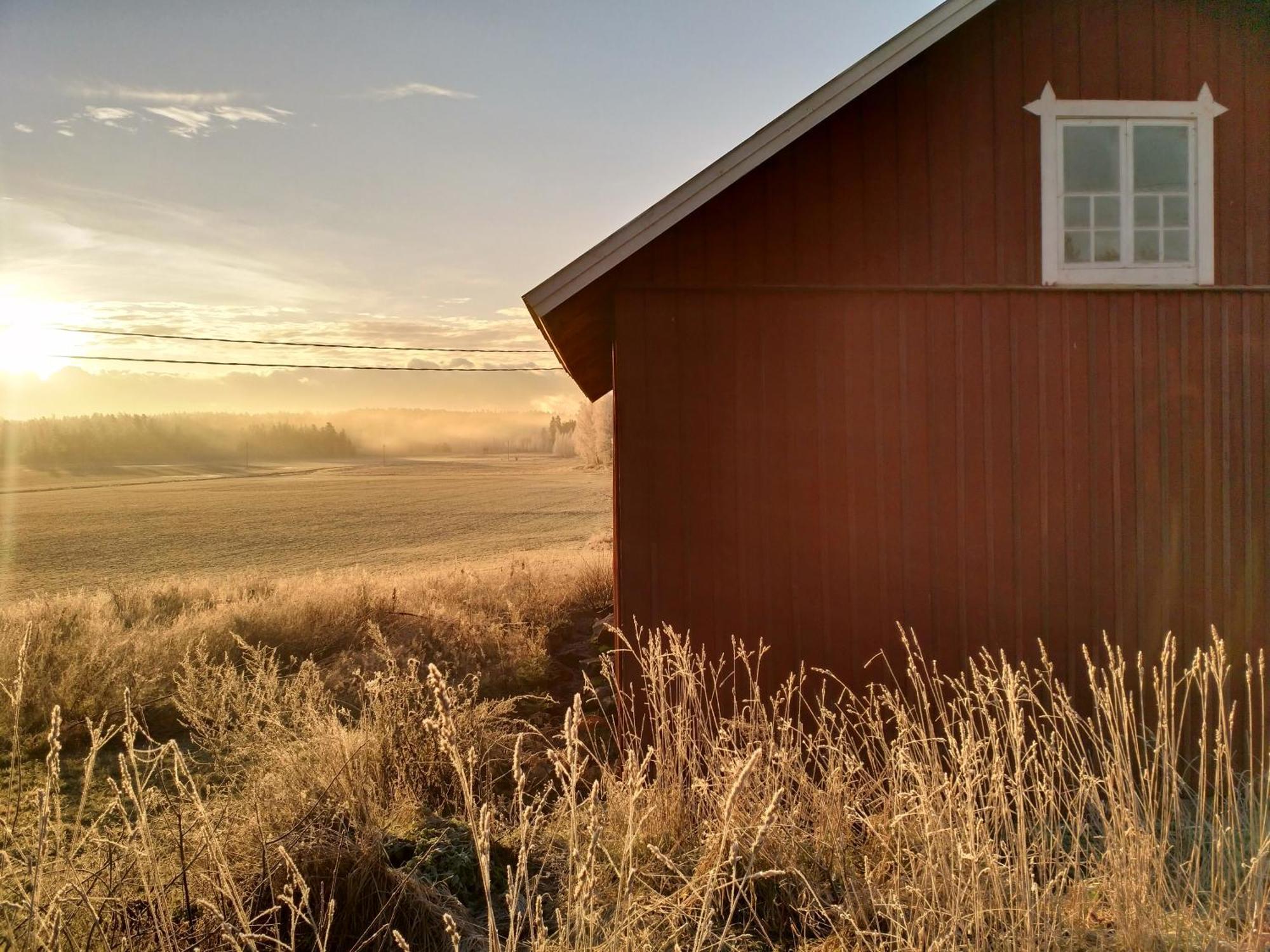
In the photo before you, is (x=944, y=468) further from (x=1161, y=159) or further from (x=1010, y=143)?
(x=1161, y=159)

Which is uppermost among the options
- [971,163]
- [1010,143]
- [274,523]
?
[1010,143]

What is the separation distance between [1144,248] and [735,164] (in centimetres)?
317

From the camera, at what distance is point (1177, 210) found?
21.5 feet

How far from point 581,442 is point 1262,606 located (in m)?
47.7

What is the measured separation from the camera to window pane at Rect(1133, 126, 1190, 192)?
655 centimetres

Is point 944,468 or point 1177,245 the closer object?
point 944,468

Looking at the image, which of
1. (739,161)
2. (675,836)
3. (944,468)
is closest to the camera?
(675,836)

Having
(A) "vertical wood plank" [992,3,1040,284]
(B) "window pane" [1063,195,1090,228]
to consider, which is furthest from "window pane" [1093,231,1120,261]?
(A) "vertical wood plank" [992,3,1040,284]

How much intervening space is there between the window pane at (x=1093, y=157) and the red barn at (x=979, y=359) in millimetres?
16

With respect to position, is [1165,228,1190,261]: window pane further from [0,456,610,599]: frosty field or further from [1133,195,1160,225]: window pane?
[0,456,610,599]: frosty field

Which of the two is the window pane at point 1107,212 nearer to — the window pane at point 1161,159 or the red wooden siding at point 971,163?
the window pane at point 1161,159

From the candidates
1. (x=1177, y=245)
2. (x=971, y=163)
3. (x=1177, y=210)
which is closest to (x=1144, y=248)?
(x=1177, y=245)

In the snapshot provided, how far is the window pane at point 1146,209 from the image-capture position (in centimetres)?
655

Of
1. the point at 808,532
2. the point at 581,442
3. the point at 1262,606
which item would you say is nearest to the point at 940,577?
the point at 808,532
